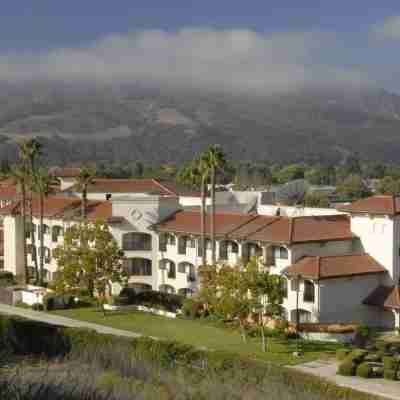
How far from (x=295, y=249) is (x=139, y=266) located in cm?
1716

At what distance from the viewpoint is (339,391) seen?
2966 cm

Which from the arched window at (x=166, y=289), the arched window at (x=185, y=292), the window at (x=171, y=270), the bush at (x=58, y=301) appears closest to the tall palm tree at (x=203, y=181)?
the arched window at (x=185, y=292)

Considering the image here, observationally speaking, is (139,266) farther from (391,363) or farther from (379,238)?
(391,363)

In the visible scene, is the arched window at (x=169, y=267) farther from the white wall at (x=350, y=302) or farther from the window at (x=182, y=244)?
the white wall at (x=350, y=302)

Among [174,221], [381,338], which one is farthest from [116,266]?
[381,338]

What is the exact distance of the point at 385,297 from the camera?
52.2 metres

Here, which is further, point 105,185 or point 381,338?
point 105,185

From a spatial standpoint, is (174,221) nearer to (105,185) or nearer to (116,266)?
(116,266)

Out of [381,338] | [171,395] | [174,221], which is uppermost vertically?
[174,221]

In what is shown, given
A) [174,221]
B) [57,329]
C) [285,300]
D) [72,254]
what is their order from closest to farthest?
1. [57,329]
2. [285,300]
3. [72,254]
4. [174,221]

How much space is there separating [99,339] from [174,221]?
27281 millimetres

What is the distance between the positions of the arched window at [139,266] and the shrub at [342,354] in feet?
85.3

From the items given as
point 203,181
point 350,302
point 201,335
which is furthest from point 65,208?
point 350,302

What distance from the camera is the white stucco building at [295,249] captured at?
169ft
